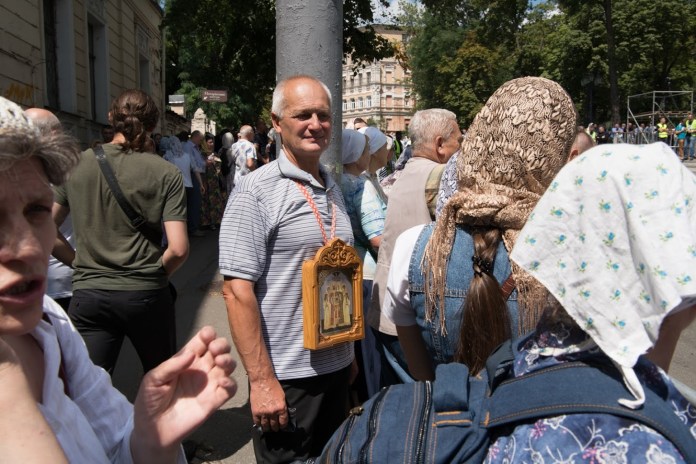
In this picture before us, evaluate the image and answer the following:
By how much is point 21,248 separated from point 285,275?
1326mm

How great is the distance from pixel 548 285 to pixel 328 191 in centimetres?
141

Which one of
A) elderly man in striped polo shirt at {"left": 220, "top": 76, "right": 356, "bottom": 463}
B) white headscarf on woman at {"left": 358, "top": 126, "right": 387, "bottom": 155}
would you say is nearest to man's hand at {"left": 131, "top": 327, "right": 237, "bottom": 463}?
elderly man in striped polo shirt at {"left": 220, "top": 76, "right": 356, "bottom": 463}

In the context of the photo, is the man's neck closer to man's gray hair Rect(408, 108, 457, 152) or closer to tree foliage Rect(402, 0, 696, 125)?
man's gray hair Rect(408, 108, 457, 152)

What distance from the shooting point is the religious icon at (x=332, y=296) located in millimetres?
2252

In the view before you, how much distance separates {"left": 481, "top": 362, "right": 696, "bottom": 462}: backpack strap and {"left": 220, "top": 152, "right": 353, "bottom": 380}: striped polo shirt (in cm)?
123

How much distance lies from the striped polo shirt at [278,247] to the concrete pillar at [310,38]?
898 mm

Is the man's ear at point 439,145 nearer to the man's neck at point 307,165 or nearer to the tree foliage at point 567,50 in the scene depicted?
the man's neck at point 307,165

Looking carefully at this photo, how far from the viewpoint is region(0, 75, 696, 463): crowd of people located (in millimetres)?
1031

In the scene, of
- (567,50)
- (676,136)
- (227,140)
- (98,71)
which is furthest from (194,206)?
(567,50)

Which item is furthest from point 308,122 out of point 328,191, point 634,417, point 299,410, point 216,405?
point 634,417

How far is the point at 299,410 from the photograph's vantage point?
7.65 ft

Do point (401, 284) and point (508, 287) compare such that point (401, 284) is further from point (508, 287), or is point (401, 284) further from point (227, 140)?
point (227, 140)

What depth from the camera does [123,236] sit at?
2.95 metres

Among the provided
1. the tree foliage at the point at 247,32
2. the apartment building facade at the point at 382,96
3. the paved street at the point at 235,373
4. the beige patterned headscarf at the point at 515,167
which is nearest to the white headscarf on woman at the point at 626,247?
the beige patterned headscarf at the point at 515,167
